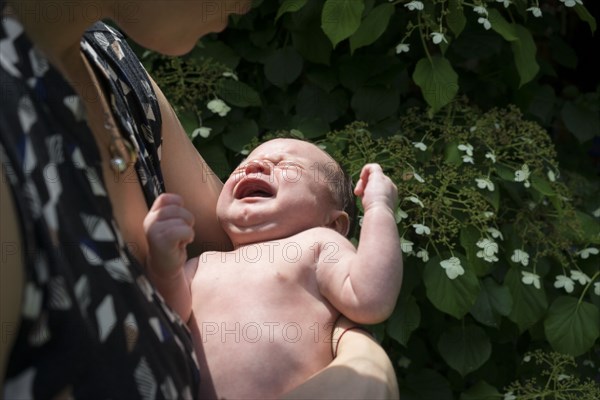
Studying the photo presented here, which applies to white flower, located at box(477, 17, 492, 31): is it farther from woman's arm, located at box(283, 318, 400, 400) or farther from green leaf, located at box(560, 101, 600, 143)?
woman's arm, located at box(283, 318, 400, 400)

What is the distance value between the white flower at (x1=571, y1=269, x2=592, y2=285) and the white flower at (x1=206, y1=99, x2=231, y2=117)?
111 centimetres

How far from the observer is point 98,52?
140cm

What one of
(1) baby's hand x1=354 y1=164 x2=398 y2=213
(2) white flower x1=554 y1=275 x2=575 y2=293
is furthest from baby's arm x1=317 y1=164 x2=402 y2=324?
(2) white flower x1=554 y1=275 x2=575 y2=293

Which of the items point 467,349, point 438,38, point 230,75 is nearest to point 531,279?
point 467,349

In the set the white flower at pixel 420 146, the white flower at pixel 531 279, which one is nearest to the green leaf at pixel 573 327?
the white flower at pixel 531 279

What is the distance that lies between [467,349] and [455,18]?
3.12ft

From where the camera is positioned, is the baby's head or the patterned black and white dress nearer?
the patterned black and white dress

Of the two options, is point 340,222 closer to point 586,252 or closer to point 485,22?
point 485,22

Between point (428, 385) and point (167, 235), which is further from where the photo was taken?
point (428, 385)

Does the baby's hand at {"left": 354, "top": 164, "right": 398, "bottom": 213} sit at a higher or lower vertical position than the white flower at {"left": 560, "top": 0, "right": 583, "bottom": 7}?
higher

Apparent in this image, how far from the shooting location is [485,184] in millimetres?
2471

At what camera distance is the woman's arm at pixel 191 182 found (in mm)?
1626

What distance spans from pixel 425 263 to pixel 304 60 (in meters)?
0.78

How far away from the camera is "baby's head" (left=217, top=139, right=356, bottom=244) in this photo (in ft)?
5.21
